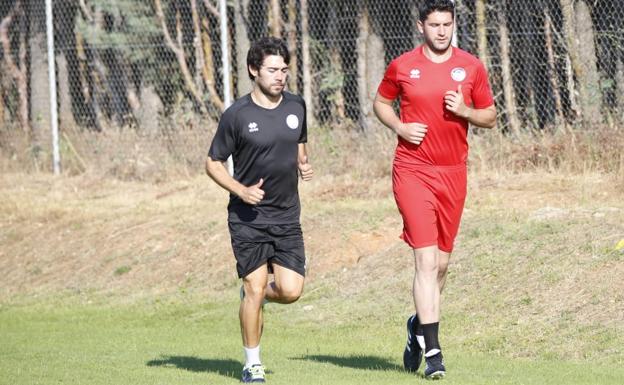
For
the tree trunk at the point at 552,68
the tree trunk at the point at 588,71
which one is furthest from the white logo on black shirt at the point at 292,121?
the tree trunk at the point at 552,68

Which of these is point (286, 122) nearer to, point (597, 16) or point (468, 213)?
point (468, 213)

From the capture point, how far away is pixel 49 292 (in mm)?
14961

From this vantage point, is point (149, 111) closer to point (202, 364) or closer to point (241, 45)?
point (241, 45)

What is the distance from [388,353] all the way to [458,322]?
97 centimetres

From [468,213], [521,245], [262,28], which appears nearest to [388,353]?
[521,245]

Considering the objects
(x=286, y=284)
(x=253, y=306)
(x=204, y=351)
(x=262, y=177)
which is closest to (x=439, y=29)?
(x=262, y=177)

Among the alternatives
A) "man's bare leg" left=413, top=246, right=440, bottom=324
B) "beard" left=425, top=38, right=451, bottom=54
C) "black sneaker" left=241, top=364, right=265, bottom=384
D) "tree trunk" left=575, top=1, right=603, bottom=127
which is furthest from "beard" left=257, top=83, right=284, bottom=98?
"tree trunk" left=575, top=1, right=603, bottom=127

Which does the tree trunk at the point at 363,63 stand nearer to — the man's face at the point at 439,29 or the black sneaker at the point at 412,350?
the black sneaker at the point at 412,350

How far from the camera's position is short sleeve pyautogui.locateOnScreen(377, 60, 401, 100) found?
8.38 m

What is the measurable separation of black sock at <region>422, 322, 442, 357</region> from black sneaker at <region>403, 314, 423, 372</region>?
13.2 inches

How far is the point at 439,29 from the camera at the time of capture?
8180 mm

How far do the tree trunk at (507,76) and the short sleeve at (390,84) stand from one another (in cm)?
810

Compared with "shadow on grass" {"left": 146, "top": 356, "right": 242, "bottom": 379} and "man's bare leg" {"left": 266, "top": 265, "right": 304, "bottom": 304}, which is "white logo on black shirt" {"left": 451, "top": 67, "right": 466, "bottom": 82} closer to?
"man's bare leg" {"left": 266, "top": 265, "right": 304, "bottom": 304}

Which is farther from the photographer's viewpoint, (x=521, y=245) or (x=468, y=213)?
(x=468, y=213)
